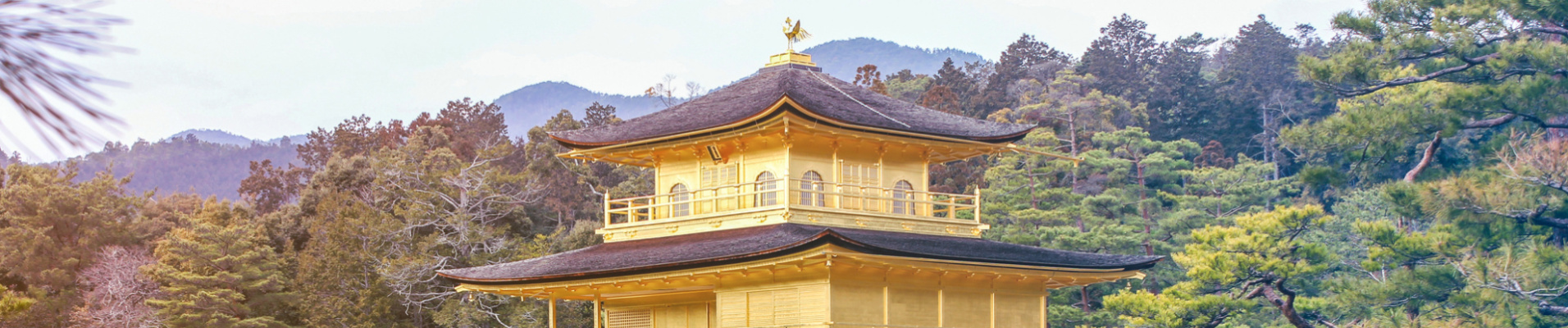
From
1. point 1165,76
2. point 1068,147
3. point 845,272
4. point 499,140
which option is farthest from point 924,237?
point 1165,76

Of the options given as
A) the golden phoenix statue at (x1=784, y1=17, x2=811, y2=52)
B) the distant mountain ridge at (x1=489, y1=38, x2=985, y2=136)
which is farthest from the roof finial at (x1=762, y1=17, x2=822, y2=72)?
the distant mountain ridge at (x1=489, y1=38, x2=985, y2=136)

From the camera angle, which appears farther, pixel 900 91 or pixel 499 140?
pixel 900 91

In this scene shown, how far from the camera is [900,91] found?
60531mm

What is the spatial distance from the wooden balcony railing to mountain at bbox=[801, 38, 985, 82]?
481 feet

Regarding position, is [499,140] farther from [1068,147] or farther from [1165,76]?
[1165,76]

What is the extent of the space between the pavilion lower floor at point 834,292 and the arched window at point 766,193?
1.34 meters

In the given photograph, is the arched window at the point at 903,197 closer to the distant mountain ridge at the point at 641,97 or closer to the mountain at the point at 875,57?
the distant mountain ridge at the point at 641,97

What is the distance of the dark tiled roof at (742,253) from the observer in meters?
15.6

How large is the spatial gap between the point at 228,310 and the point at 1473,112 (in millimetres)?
24933

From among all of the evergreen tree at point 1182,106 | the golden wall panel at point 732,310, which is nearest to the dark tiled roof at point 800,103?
the golden wall panel at point 732,310

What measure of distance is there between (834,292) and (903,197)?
3723 mm

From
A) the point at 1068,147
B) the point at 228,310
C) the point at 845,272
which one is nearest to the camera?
the point at 845,272

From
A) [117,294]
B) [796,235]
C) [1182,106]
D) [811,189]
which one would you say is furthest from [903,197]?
[1182,106]

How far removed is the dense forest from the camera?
70.0 feet
